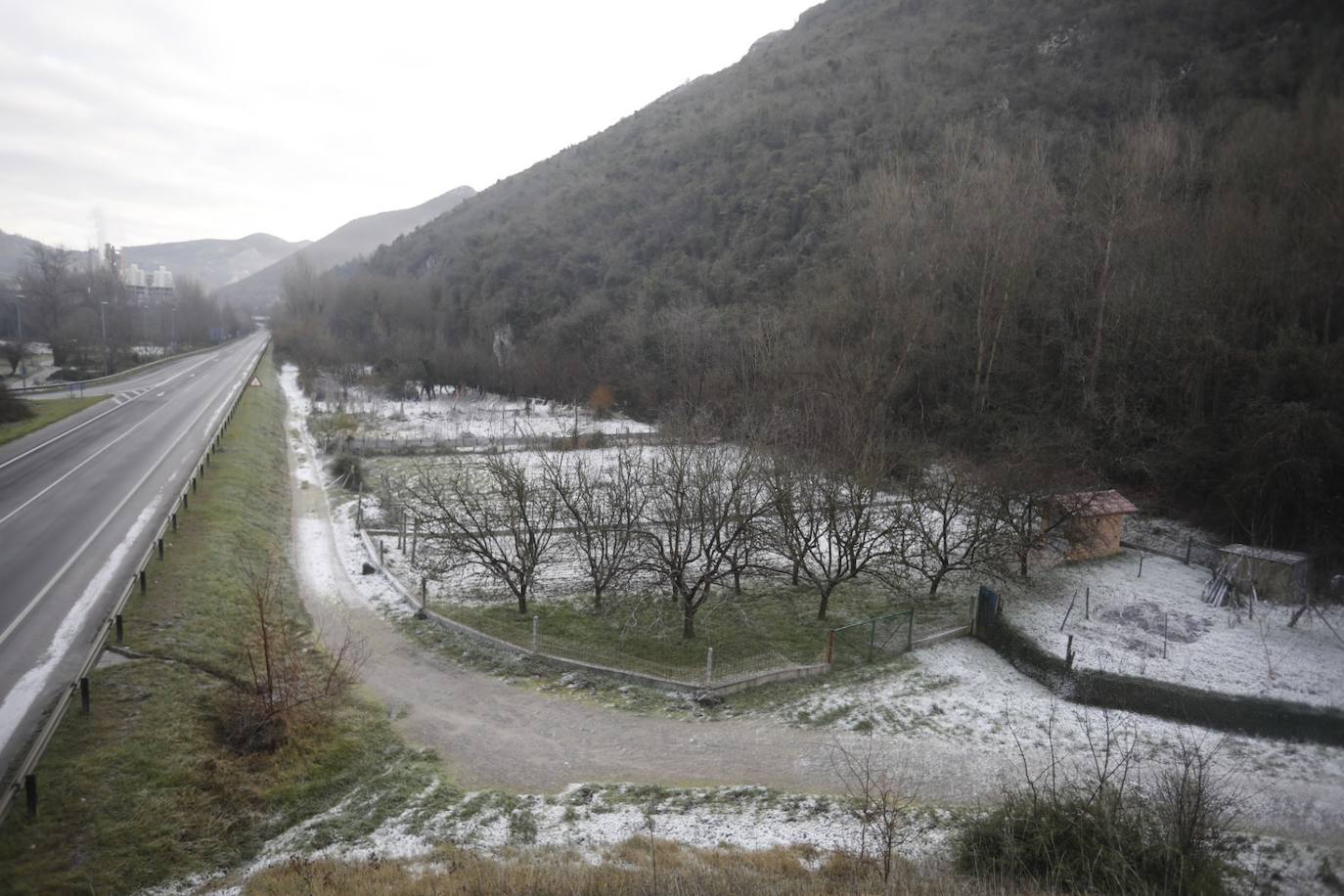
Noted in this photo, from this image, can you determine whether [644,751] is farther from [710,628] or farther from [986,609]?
[986,609]

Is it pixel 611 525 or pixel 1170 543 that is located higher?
pixel 611 525

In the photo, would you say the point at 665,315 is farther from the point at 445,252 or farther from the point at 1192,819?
the point at 445,252

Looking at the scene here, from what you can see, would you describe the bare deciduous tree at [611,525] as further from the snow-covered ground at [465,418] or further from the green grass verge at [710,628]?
the snow-covered ground at [465,418]

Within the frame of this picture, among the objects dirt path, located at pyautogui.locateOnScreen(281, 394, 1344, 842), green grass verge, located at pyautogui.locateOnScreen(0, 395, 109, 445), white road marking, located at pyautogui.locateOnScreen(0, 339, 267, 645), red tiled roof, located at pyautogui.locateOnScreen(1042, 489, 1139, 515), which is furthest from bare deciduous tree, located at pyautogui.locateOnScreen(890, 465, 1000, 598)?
green grass verge, located at pyautogui.locateOnScreen(0, 395, 109, 445)

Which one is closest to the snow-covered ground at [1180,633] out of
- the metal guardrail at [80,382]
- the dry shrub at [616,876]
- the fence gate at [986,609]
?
the fence gate at [986,609]

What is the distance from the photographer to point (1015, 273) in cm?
3809

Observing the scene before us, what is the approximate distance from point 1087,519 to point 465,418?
143 ft

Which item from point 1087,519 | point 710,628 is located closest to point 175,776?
point 710,628

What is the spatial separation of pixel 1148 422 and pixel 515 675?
30.0 metres

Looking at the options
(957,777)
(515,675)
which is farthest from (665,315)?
(957,777)

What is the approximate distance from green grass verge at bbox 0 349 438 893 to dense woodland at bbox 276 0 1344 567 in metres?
16.9

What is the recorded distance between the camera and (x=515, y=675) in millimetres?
17656

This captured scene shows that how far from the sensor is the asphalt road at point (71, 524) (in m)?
14.6

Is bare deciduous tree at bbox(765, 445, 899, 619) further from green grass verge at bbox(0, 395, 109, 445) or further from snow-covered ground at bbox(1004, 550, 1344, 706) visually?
green grass verge at bbox(0, 395, 109, 445)
